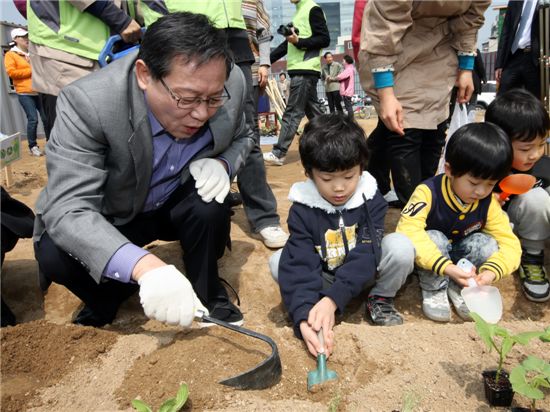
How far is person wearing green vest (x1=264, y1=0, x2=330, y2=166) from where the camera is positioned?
215 inches

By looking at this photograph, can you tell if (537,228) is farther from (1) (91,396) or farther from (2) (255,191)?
(1) (91,396)

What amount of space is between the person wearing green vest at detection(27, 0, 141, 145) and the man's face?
972mm

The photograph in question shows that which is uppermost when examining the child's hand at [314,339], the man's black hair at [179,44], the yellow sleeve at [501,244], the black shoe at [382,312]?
the man's black hair at [179,44]

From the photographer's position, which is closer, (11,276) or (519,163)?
(519,163)

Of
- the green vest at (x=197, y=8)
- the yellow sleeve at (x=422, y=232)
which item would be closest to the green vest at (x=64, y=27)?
the green vest at (x=197, y=8)

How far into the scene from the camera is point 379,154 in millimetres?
3006

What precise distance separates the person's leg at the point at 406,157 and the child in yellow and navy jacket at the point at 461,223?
1.21 feet

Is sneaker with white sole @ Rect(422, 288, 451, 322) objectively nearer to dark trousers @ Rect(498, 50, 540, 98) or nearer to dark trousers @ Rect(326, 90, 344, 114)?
dark trousers @ Rect(498, 50, 540, 98)

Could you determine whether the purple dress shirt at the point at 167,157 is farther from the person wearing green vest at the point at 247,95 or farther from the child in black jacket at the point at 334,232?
the person wearing green vest at the point at 247,95

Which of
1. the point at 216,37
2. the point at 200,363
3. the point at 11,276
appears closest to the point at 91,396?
the point at 200,363

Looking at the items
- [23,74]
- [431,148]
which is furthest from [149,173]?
[23,74]

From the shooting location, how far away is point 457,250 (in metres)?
2.36

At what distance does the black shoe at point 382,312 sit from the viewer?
212 cm

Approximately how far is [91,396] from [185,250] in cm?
79
